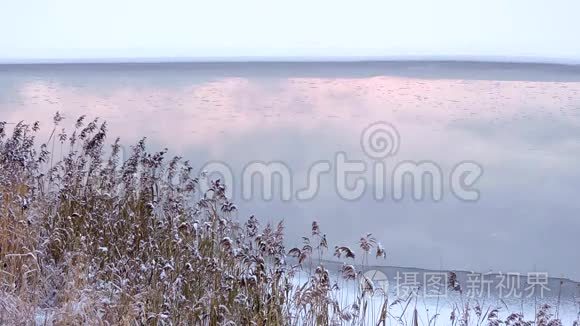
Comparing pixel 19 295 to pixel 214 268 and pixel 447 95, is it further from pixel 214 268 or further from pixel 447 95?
pixel 447 95

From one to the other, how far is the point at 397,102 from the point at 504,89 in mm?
3602

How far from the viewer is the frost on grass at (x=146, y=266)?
2.97m

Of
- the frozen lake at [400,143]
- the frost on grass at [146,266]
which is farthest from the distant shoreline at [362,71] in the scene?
the frost on grass at [146,266]

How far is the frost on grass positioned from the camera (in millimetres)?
2969

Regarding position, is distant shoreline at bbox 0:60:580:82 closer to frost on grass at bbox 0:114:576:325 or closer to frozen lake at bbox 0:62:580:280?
frozen lake at bbox 0:62:580:280

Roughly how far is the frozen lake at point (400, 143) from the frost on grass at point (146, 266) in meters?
1.12

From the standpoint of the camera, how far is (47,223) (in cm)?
409

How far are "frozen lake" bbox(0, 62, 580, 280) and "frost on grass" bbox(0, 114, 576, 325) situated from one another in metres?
1.12

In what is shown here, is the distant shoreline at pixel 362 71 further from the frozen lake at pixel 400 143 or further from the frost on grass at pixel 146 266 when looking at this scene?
the frost on grass at pixel 146 266

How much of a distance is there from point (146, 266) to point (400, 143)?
5830mm

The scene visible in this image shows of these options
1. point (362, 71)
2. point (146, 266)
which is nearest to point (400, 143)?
point (146, 266)

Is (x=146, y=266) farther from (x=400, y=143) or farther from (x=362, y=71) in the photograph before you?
(x=362, y=71)

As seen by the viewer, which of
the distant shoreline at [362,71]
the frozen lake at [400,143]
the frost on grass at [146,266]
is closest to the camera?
the frost on grass at [146,266]

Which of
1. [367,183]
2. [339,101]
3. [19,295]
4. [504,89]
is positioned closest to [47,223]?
[19,295]
